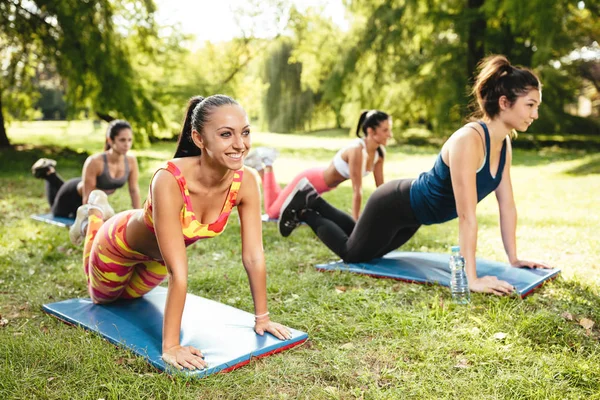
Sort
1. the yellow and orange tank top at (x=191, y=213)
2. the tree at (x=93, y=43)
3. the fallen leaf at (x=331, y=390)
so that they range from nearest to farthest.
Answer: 1. the fallen leaf at (x=331, y=390)
2. the yellow and orange tank top at (x=191, y=213)
3. the tree at (x=93, y=43)

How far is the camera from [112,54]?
13109mm

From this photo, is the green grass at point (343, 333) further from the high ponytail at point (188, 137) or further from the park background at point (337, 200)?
the high ponytail at point (188, 137)

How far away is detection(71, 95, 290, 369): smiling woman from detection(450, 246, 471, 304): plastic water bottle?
136 centimetres

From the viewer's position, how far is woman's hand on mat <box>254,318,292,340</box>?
3.18 m

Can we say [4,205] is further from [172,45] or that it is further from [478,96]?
[172,45]

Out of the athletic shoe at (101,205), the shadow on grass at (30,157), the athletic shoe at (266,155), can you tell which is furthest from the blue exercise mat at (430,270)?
the shadow on grass at (30,157)

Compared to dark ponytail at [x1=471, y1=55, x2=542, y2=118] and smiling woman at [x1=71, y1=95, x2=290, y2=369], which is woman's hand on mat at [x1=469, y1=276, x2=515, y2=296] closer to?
dark ponytail at [x1=471, y1=55, x2=542, y2=118]

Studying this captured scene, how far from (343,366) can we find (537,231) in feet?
14.1

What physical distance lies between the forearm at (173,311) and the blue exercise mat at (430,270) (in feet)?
6.62

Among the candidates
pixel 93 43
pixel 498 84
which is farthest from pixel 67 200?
pixel 93 43

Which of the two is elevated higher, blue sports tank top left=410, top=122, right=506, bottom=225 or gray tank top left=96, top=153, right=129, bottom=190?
blue sports tank top left=410, top=122, right=506, bottom=225

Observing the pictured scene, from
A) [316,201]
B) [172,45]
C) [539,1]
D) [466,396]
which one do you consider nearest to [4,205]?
[316,201]

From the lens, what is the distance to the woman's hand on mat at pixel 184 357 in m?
2.78

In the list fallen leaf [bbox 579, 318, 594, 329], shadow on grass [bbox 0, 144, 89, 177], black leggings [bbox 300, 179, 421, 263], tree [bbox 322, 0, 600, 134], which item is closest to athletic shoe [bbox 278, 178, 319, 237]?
black leggings [bbox 300, 179, 421, 263]
